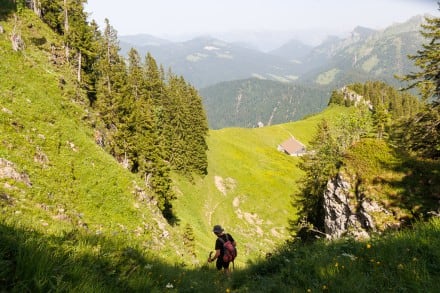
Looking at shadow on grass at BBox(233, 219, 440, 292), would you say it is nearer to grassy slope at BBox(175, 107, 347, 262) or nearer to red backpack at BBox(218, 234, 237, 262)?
red backpack at BBox(218, 234, 237, 262)

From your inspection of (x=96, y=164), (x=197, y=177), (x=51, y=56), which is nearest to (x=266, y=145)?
(x=197, y=177)

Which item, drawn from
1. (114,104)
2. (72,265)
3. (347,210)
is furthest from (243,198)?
(72,265)

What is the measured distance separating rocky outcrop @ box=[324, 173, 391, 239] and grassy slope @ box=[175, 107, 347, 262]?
1652 cm

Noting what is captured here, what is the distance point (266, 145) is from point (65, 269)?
4428 inches

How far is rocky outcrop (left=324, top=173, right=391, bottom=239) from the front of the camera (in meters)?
20.6

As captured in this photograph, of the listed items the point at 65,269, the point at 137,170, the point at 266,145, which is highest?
the point at 65,269

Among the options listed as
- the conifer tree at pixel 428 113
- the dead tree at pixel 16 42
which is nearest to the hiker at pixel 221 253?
the conifer tree at pixel 428 113

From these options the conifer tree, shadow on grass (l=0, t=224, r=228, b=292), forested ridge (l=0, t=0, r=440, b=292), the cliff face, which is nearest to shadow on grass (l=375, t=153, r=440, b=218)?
forested ridge (l=0, t=0, r=440, b=292)

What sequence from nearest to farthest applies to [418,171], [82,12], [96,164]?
[418,171], [96,164], [82,12]

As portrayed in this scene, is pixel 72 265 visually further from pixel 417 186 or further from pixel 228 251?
pixel 417 186

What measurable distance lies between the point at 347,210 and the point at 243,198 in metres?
44.5

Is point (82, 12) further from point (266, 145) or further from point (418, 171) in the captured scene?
point (266, 145)

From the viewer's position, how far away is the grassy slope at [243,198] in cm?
5452

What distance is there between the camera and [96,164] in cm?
2508
